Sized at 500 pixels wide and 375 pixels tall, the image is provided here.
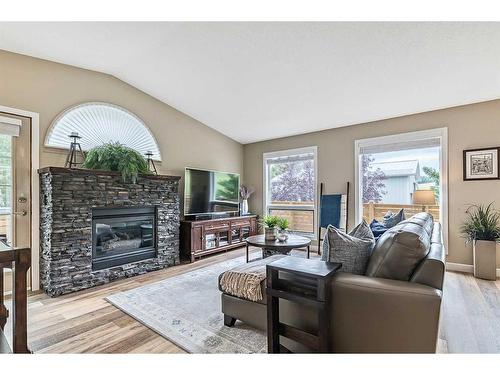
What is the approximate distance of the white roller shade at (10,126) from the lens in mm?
2824

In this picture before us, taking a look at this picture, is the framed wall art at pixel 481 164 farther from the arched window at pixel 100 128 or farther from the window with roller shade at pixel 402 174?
the arched window at pixel 100 128

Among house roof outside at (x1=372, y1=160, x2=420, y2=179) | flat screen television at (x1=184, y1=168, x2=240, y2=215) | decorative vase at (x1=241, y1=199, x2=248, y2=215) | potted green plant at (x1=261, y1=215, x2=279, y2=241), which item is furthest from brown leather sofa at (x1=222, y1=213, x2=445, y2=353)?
decorative vase at (x1=241, y1=199, x2=248, y2=215)

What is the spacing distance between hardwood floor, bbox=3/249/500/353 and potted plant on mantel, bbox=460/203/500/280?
246 mm

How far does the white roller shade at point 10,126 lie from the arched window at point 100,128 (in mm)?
278

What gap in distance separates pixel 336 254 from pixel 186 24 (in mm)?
2509

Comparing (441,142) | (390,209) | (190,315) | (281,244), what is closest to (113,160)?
(190,315)

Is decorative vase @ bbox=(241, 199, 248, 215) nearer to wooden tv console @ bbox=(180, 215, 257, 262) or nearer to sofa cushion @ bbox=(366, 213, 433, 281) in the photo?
wooden tv console @ bbox=(180, 215, 257, 262)

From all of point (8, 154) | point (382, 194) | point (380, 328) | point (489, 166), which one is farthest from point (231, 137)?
point (380, 328)

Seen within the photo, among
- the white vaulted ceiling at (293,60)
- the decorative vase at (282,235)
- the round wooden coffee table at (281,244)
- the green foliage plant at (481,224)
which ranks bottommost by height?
the round wooden coffee table at (281,244)

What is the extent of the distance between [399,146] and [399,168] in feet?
1.14

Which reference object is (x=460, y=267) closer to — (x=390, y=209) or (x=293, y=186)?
(x=390, y=209)

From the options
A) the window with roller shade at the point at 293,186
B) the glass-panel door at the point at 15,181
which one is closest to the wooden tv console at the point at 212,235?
Result: the window with roller shade at the point at 293,186
